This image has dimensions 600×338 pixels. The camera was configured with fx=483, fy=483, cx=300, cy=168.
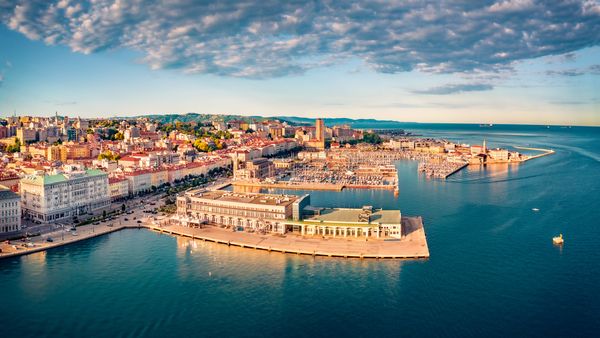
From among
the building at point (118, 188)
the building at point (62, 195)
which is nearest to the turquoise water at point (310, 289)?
the building at point (62, 195)

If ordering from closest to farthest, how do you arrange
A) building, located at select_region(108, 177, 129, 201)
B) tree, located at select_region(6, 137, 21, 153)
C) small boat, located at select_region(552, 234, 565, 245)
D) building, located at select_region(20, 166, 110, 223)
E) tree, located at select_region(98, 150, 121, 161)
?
small boat, located at select_region(552, 234, 565, 245) < building, located at select_region(20, 166, 110, 223) < building, located at select_region(108, 177, 129, 201) < tree, located at select_region(98, 150, 121, 161) < tree, located at select_region(6, 137, 21, 153)

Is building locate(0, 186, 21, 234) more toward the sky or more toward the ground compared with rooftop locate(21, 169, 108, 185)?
more toward the ground

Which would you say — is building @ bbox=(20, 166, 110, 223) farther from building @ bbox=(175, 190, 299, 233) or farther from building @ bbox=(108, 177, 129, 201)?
building @ bbox=(175, 190, 299, 233)

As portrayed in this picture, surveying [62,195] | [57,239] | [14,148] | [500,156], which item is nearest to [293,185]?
[62,195]

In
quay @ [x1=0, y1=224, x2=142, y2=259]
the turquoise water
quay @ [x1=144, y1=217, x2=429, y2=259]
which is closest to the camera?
the turquoise water

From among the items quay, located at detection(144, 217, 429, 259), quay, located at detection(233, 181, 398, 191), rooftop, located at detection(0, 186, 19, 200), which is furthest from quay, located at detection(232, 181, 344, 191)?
rooftop, located at detection(0, 186, 19, 200)

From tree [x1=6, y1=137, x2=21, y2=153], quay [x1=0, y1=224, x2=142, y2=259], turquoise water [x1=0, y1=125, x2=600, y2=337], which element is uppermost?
tree [x1=6, y1=137, x2=21, y2=153]
